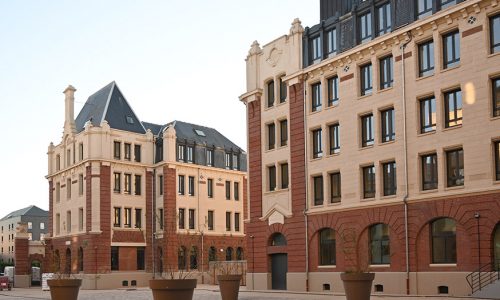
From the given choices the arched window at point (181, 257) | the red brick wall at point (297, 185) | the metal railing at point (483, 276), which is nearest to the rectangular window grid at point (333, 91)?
the red brick wall at point (297, 185)

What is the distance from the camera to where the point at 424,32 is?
38.0 m

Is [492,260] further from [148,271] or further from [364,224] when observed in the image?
[148,271]

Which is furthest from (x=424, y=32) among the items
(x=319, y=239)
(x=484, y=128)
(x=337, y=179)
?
(x=319, y=239)

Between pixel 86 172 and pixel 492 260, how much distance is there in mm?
43093

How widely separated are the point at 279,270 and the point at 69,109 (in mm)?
34218

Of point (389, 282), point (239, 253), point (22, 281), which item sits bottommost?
point (22, 281)

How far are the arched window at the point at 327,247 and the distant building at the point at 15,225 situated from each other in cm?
10093

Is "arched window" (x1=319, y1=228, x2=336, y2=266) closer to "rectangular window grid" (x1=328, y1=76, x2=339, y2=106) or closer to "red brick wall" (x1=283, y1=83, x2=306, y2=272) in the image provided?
"red brick wall" (x1=283, y1=83, x2=306, y2=272)

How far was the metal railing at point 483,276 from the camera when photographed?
33.5 meters

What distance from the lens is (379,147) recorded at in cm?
4069

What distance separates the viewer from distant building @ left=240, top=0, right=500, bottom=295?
35125mm

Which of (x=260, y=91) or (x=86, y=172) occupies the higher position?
(x=260, y=91)

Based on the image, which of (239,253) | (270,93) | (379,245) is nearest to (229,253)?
(239,253)

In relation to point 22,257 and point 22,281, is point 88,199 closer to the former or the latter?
point 22,257
